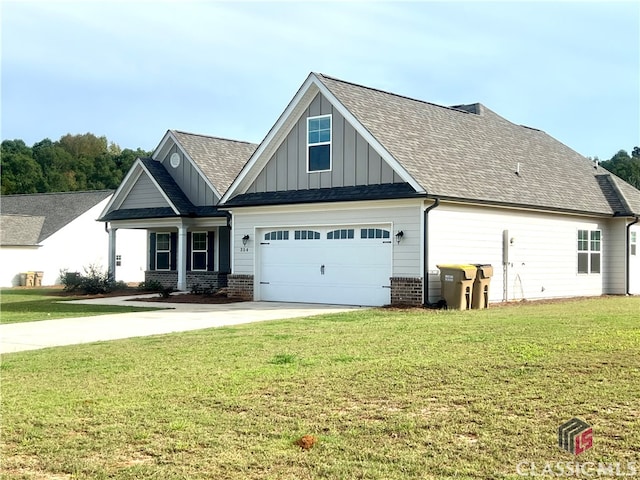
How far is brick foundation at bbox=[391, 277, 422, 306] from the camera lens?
62.5 ft

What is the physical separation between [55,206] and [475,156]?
2879 centimetres

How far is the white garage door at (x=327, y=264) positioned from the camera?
2009cm

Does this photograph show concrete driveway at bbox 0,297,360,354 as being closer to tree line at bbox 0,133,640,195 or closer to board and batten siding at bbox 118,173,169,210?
board and batten siding at bbox 118,173,169,210

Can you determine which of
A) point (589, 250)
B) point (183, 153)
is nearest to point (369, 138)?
point (589, 250)

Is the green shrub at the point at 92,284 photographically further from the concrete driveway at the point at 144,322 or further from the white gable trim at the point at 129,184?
the concrete driveway at the point at 144,322

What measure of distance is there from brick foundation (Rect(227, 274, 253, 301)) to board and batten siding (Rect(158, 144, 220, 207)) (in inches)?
250

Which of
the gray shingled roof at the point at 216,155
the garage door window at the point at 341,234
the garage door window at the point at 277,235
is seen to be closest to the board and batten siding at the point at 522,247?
the garage door window at the point at 341,234

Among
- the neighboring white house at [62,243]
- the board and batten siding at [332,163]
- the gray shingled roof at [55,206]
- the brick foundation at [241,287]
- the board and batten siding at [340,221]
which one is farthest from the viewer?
the gray shingled roof at [55,206]

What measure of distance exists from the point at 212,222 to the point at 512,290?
12150 millimetres

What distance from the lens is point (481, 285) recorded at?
1916cm

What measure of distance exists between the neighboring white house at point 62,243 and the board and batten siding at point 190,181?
448 inches

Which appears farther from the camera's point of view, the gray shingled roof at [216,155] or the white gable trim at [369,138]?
the gray shingled roof at [216,155]

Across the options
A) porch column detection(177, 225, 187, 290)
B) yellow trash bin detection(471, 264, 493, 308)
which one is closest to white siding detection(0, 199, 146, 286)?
porch column detection(177, 225, 187, 290)
